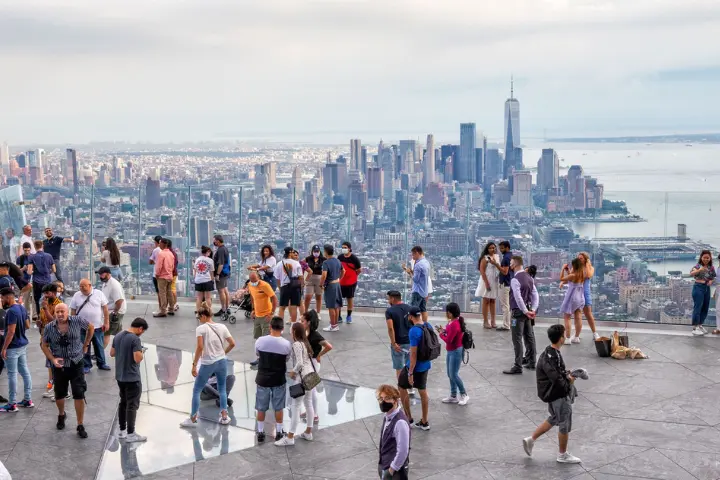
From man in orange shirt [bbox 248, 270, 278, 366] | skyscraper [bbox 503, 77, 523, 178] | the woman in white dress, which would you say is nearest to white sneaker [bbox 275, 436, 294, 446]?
man in orange shirt [bbox 248, 270, 278, 366]

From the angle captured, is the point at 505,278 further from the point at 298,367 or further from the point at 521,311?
the point at 298,367

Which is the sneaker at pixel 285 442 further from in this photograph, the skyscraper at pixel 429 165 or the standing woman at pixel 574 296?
the skyscraper at pixel 429 165

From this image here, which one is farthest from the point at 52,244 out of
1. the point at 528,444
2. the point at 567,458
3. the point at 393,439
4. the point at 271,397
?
the point at 393,439

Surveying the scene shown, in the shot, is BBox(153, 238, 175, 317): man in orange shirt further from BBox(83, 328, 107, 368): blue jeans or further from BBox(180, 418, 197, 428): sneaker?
BBox(180, 418, 197, 428): sneaker

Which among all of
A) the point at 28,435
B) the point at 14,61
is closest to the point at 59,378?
the point at 28,435

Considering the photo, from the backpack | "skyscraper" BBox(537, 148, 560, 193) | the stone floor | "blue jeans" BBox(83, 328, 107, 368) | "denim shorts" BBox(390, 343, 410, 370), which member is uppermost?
"skyscraper" BBox(537, 148, 560, 193)

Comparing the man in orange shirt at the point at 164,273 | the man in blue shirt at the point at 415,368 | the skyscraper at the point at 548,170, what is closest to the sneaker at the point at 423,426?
the man in blue shirt at the point at 415,368
